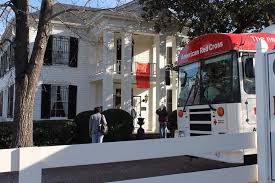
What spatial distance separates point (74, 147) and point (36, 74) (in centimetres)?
494

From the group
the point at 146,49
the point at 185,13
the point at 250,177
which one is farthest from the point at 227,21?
the point at 250,177

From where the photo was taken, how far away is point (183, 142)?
6.09m

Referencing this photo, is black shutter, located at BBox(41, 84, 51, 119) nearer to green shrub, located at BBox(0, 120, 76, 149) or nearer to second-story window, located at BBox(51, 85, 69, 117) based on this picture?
second-story window, located at BBox(51, 85, 69, 117)

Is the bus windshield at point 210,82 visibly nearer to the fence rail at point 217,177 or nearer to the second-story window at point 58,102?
the fence rail at point 217,177

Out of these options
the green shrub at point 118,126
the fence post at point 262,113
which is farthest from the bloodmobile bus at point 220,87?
the green shrub at point 118,126

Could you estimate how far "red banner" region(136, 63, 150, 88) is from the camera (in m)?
26.8

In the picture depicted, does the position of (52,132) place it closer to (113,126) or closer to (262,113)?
(113,126)

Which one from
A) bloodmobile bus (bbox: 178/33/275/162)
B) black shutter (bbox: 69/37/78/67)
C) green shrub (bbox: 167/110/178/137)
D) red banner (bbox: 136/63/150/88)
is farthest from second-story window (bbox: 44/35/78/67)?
bloodmobile bus (bbox: 178/33/275/162)

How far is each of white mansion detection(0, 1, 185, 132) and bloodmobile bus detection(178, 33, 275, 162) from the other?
46.9 ft

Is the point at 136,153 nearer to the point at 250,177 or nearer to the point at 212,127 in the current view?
the point at 250,177

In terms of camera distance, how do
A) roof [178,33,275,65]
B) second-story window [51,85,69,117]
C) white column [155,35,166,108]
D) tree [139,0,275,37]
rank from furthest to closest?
white column [155,35,166,108], second-story window [51,85,69,117], tree [139,0,275,37], roof [178,33,275,65]

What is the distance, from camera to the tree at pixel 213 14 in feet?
72.4

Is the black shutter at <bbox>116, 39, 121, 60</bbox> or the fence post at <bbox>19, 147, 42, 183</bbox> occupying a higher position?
the black shutter at <bbox>116, 39, 121, 60</bbox>

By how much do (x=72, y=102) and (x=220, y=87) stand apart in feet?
58.5
